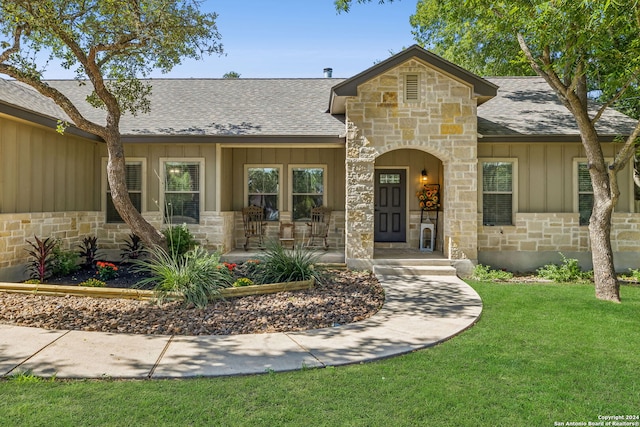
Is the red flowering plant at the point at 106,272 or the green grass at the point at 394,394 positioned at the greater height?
the red flowering plant at the point at 106,272

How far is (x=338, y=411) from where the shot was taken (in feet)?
9.22

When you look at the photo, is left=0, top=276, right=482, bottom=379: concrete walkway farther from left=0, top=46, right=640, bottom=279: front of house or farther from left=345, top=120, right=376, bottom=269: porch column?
left=0, top=46, right=640, bottom=279: front of house

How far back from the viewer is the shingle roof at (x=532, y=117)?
28.4 ft

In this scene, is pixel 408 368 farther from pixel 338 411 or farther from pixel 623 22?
pixel 623 22

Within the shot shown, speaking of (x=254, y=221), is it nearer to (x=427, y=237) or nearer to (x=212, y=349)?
(x=427, y=237)

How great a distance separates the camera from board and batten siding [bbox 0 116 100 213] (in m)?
6.92

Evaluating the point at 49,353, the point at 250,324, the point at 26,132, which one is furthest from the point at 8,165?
the point at 250,324

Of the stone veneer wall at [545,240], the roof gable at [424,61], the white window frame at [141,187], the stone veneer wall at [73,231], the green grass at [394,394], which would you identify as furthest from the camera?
the white window frame at [141,187]

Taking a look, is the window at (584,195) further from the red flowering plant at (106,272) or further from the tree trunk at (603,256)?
the red flowering plant at (106,272)

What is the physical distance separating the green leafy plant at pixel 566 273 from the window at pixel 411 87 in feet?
14.4

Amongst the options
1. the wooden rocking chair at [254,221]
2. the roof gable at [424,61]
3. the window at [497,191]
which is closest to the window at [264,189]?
the wooden rocking chair at [254,221]

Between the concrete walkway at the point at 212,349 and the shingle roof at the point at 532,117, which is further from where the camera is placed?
the shingle roof at the point at 532,117

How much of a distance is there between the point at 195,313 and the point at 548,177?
7.74 metres

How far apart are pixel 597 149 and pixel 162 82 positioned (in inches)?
428
